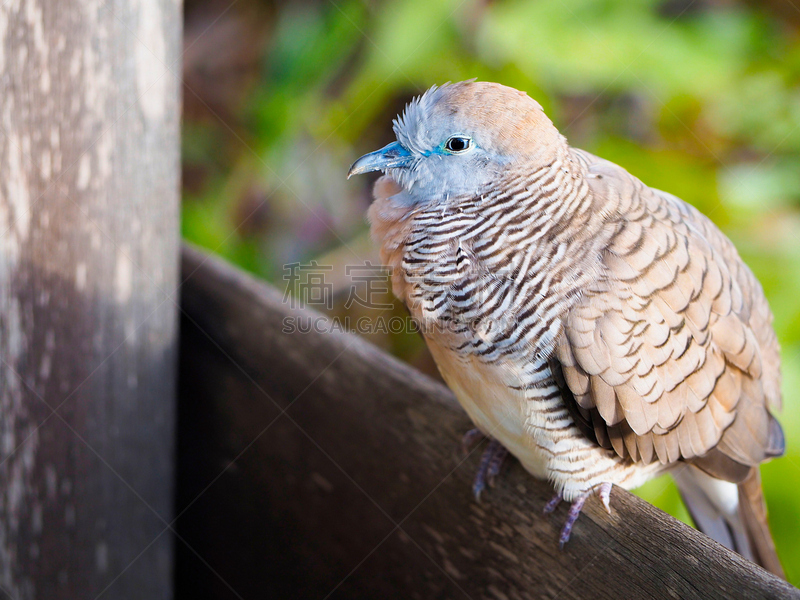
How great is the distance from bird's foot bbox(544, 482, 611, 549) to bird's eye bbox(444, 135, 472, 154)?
0.60 meters

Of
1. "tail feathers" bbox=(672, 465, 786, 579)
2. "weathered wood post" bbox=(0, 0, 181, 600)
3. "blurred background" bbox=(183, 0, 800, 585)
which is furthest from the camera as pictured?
"blurred background" bbox=(183, 0, 800, 585)

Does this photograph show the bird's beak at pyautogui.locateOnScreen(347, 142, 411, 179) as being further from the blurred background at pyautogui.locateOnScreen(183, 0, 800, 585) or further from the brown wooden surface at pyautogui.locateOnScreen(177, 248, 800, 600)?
the blurred background at pyautogui.locateOnScreen(183, 0, 800, 585)

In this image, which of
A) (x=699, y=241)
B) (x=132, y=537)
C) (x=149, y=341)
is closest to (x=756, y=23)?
(x=699, y=241)

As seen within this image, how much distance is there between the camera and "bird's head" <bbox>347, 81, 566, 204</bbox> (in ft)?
3.29

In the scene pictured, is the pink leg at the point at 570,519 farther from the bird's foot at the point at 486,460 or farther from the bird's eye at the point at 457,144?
the bird's eye at the point at 457,144

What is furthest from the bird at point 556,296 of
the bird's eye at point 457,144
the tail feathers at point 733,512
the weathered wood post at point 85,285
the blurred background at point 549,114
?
the blurred background at point 549,114

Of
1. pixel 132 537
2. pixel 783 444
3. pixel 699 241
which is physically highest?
pixel 699 241

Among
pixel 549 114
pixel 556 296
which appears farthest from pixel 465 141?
pixel 549 114

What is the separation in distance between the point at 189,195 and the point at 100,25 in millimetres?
2207

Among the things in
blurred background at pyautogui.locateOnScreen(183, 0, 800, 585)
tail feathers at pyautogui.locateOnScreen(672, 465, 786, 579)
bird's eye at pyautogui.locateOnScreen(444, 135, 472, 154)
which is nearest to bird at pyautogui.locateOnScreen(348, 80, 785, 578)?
bird's eye at pyautogui.locateOnScreen(444, 135, 472, 154)

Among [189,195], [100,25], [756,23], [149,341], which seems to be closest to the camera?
[100,25]

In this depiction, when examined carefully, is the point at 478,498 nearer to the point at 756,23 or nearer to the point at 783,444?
the point at 783,444

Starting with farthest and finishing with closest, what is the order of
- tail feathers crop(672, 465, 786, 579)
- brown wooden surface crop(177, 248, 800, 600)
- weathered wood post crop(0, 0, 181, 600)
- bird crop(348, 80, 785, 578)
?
tail feathers crop(672, 465, 786, 579)
weathered wood post crop(0, 0, 181, 600)
bird crop(348, 80, 785, 578)
brown wooden surface crop(177, 248, 800, 600)

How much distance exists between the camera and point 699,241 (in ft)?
3.80
